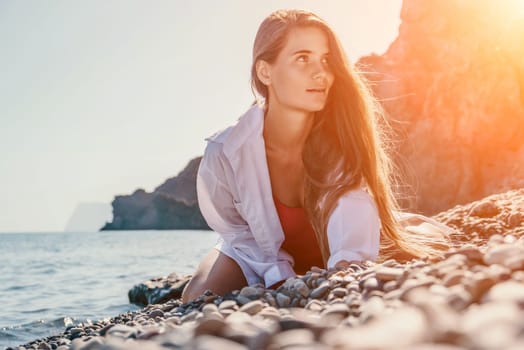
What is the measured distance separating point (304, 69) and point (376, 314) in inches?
110

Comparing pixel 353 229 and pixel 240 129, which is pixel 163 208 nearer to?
pixel 240 129

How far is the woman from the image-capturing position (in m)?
4.26

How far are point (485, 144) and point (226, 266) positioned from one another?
25.8 meters

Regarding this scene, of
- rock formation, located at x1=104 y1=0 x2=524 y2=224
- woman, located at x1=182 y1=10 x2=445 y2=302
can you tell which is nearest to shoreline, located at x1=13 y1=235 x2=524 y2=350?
woman, located at x1=182 y1=10 x2=445 y2=302

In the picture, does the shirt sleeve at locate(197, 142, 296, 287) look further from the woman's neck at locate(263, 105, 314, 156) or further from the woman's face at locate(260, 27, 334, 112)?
the woman's face at locate(260, 27, 334, 112)

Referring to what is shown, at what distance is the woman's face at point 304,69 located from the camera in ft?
13.9

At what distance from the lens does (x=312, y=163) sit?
4.48 meters

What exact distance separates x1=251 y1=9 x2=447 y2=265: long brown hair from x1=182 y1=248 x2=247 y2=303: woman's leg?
2.26 feet

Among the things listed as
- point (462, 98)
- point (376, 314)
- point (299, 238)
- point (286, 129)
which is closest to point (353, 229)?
point (299, 238)

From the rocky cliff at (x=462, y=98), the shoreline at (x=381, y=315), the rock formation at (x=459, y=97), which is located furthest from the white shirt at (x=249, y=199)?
the rocky cliff at (x=462, y=98)

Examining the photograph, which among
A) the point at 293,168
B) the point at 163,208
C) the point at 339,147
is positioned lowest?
the point at 163,208

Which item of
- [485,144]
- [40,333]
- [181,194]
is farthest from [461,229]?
[181,194]

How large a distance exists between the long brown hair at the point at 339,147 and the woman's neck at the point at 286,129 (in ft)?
0.28

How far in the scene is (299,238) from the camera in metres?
4.66
